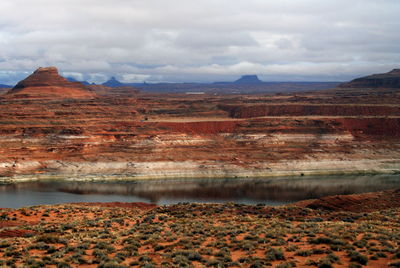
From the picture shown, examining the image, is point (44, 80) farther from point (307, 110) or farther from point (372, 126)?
point (372, 126)

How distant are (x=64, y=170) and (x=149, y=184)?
657 inches

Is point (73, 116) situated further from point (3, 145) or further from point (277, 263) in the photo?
point (277, 263)

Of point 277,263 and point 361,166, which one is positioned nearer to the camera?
point 277,263

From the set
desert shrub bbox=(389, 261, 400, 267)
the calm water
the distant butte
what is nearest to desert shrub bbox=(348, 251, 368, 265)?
desert shrub bbox=(389, 261, 400, 267)

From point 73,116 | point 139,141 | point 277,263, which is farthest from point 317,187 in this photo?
point 73,116

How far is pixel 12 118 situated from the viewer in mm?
82625

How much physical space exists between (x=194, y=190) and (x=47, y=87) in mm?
106432

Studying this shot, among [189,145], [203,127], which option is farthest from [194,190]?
[203,127]

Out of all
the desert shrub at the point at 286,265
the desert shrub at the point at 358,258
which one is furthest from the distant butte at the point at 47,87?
the desert shrub at the point at 358,258

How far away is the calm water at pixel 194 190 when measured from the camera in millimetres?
51938

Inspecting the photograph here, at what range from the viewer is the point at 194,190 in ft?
191

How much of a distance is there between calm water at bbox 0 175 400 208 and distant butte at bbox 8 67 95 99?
267 feet

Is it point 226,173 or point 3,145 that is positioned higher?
point 3,145

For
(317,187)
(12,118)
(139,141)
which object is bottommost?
(317,187)
